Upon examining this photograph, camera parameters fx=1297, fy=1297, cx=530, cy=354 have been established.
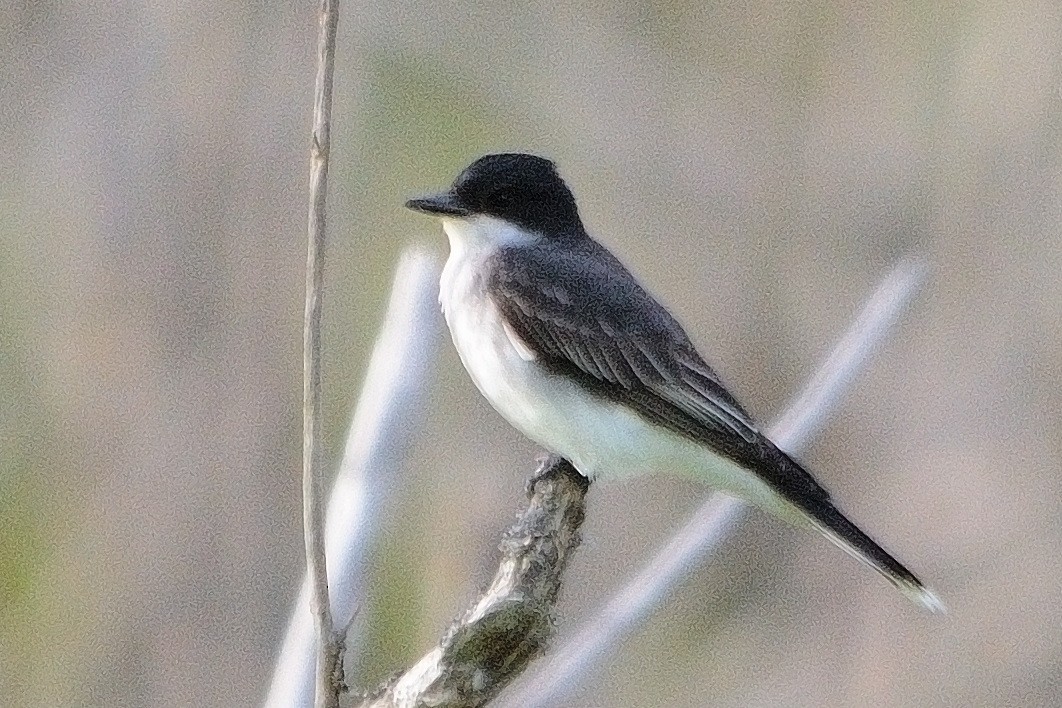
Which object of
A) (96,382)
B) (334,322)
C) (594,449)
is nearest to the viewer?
(594,449)

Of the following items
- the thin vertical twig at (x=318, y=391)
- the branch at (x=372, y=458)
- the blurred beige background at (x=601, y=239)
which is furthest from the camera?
the blurred beige background at (x=601, y=239)

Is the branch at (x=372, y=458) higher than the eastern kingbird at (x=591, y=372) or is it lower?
lower

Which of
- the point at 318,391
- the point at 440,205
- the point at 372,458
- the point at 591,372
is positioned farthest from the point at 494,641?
the point at 440,205

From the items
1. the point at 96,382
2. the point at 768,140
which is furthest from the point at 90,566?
the point at 768,140

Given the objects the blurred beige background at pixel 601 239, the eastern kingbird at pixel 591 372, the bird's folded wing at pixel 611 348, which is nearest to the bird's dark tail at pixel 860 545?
the eastern kingbird at pixel 591 372

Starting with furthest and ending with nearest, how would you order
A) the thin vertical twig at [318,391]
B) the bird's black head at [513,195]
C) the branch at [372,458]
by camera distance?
the bird's black head at [513,195] < the branch at [372,458] < the thin vertical twig at [318,391]

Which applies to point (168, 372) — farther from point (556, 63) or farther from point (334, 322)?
point (556, 63)

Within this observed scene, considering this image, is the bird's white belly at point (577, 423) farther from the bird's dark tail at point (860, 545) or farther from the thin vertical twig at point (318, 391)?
the thin vertical twig at point (318, 391)

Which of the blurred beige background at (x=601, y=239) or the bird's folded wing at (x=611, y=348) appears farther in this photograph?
the blurred beige background at (x=601, y=239)
